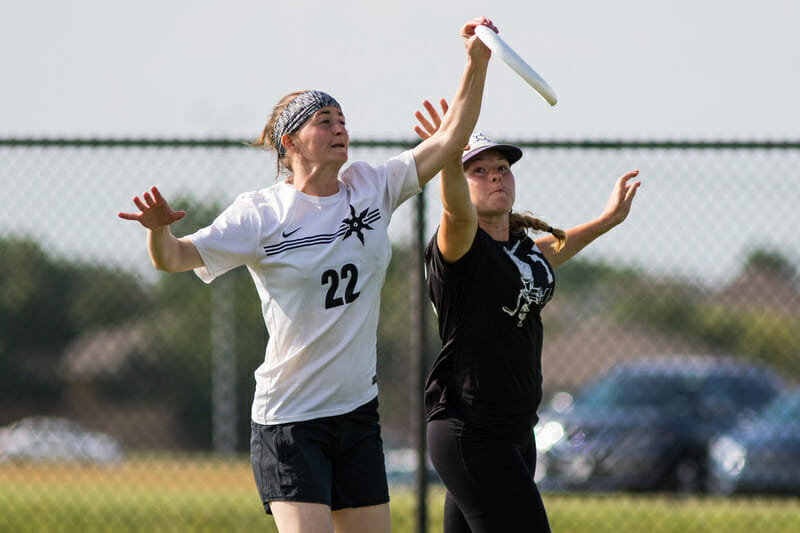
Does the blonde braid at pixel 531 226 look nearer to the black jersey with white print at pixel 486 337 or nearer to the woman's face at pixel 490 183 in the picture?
the woman's face at pixel 490 183

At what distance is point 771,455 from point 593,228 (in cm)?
501

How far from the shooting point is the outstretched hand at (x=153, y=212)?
3.32 meters

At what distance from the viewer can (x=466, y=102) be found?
354 cm

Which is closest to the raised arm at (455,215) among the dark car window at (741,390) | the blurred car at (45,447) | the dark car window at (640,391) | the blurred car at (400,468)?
the blurred car at (400,468)

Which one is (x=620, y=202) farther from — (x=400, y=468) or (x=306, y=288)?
(x=400, y=468)

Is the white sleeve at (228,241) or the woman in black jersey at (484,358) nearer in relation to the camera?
the white sleeve at (228,241)

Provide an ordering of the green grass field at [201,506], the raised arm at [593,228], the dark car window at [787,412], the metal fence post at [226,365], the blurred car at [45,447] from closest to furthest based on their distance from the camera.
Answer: the raised arm at [593,228], the green grass field at [201,506], the blurred car at [45,447], the dark car window at [787,412], the metal fence post at [226,365]

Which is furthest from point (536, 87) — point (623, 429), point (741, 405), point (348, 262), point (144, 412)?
point (144, 412)

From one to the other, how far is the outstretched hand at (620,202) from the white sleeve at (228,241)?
69.9 inches

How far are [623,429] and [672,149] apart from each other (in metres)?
4.37

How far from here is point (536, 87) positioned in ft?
11.0

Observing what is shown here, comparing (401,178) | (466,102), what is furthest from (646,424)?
(466,102)

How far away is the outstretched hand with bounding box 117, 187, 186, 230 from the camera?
3324mm

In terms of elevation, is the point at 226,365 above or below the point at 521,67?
below
